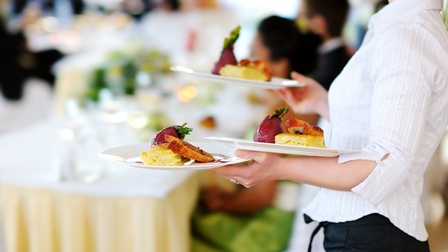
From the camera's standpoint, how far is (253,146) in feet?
3.27

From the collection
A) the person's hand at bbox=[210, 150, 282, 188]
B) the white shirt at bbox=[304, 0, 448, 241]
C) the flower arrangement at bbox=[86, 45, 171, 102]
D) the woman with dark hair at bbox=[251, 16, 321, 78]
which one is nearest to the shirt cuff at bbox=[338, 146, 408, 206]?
the white shirt at bbox=[304, 0, 448, 241]

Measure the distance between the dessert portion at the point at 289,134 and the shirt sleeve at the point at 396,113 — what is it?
0.06 metres

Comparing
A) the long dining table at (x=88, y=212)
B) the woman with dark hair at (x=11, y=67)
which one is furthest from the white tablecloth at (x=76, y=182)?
the woman with dark hair at (x=11, y=67)

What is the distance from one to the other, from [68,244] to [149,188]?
0.30 meters

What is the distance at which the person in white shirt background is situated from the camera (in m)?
1.05

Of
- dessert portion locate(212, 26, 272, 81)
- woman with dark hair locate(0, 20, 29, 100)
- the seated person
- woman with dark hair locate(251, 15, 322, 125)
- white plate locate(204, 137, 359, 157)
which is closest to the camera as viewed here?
white plate locate(204, 137, 359, 157)

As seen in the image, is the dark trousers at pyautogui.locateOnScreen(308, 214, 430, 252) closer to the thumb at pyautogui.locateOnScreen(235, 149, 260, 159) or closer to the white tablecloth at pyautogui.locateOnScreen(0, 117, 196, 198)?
the thumb at pyautogui.locateOnScreen(235, 149, 260, 159)

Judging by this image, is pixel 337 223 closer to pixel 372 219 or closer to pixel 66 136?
pixel 372 219

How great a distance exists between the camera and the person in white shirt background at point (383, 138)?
105 centimetres

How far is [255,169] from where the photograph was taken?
3.53 feet

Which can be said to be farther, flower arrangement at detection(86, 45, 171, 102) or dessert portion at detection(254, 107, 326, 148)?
flower arrangement at detection(86, 45, 171, 102)

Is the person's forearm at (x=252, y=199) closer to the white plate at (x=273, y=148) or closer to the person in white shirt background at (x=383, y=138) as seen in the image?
the person in white shirt background at (x=383, y=138)

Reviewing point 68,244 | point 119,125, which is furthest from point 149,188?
point 119,125

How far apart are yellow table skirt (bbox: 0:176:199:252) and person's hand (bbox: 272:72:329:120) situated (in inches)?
22.6
